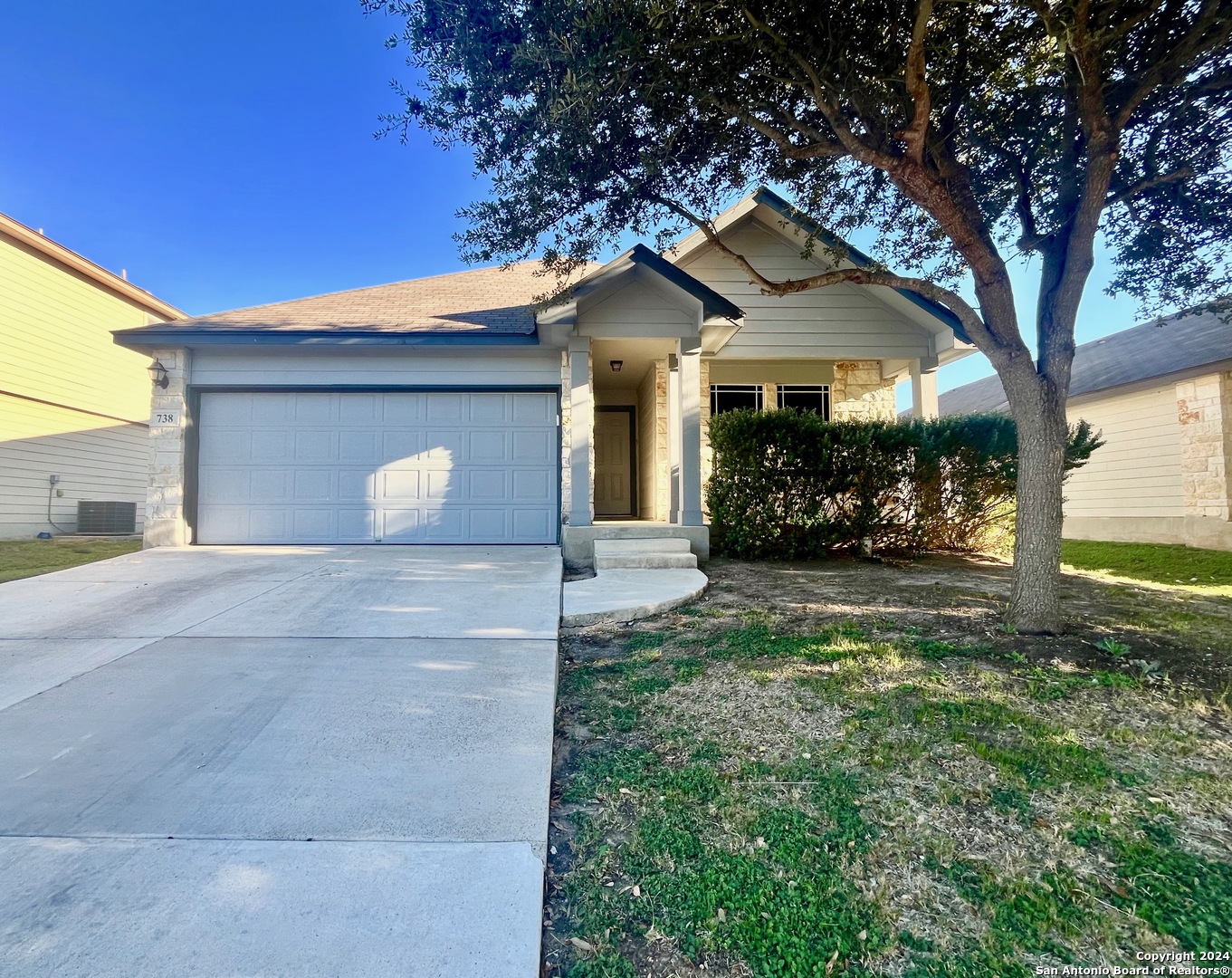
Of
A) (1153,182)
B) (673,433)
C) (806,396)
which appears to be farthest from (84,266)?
(1153,182)

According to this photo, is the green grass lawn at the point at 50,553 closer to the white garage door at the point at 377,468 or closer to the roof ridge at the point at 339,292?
the white garage door at the point at 377,468

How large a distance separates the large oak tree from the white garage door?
351cm

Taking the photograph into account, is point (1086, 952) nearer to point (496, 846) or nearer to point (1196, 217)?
point (496, 846)

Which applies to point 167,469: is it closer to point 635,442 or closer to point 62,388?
point 62,388

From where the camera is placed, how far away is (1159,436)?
11.6 metres

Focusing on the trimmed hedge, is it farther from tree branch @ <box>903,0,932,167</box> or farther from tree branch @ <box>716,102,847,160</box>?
tree branch @ <box>903,0,932,167</box>

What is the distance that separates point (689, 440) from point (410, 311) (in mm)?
5206

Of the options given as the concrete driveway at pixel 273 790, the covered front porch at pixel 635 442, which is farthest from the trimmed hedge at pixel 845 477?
the concrete driveway at pixel 273 790

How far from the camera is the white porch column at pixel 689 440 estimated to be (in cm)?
796

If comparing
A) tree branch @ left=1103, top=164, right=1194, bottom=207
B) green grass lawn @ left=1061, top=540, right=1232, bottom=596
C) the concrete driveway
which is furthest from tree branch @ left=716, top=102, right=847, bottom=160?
green grass lawn @ left=1061, top=540, right=1232, bottom=596

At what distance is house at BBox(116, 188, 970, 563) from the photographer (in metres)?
8.06

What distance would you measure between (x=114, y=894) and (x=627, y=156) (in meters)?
5.97

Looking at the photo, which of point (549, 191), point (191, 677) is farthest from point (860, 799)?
point (549, 191)

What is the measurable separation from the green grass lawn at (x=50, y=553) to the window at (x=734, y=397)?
958 centimetres
